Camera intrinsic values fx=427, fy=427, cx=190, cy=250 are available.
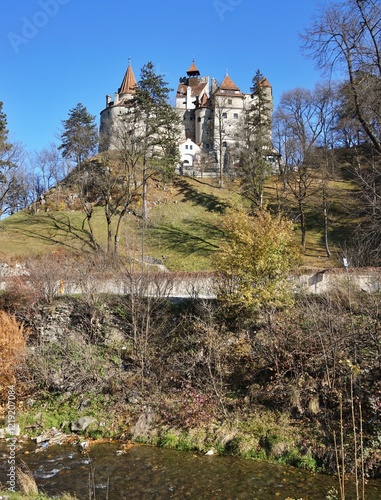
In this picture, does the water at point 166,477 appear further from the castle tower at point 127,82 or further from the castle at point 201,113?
the castle tower at point 127,82

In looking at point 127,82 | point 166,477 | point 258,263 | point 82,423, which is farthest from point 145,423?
point 127,82

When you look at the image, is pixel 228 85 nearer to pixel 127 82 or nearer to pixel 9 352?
pixel 127 82

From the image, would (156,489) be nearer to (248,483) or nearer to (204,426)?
(248,483)

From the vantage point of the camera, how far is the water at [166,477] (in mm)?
10336

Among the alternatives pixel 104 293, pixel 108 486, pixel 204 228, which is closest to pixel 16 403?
pixel 104 293

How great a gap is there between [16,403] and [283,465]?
33.2ft

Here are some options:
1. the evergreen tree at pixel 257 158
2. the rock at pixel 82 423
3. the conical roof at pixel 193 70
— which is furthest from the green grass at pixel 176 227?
the conical roof at pixel 193 70

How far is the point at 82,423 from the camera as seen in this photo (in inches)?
576

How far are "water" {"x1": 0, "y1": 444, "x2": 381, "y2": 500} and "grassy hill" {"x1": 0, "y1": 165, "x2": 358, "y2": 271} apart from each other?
Result: 1845cm

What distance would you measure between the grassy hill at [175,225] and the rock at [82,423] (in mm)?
16200

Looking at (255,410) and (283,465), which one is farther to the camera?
(255,410)

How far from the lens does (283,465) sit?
1176cm

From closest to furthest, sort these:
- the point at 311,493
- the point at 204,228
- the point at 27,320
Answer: the point at 311,493 < the point at 27,320 < the point at 204,228

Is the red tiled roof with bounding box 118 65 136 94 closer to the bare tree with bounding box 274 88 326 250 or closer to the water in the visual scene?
the bare tree with bounding box 274 88 326 250
